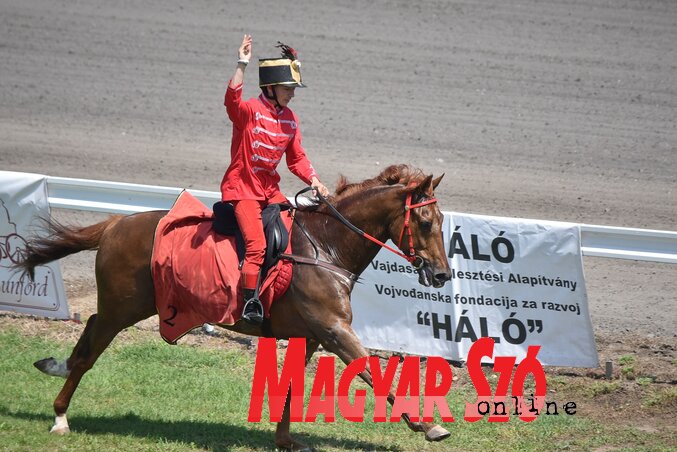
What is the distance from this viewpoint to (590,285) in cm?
1255

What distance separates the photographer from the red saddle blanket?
7.98m

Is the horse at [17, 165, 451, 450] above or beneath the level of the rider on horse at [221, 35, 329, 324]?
beneath

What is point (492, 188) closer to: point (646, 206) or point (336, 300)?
point (646, 206)

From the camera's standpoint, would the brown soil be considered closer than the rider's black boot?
No

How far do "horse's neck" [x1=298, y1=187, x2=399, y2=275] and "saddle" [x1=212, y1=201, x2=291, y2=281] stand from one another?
1.03ft

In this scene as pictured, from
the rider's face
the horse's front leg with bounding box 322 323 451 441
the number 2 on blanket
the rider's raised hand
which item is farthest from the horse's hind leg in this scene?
the rider's raised hand

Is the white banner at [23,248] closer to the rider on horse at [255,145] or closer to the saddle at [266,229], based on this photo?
the saddle at [266,229]

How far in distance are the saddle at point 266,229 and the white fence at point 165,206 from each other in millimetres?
2853

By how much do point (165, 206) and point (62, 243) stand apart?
2.68 meters

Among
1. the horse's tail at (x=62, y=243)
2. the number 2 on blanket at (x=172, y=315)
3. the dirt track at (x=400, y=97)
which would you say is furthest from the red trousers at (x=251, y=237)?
the dirt track at (x=400, y=97)

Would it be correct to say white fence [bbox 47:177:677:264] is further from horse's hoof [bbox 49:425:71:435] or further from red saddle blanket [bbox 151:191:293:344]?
horse's hoof [bbox 49:425:71:435]

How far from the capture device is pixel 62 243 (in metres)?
8.90

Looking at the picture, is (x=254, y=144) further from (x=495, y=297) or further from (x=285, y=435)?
(x=495, y=297)

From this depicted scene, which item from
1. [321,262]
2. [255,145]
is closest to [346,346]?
[321,262]
